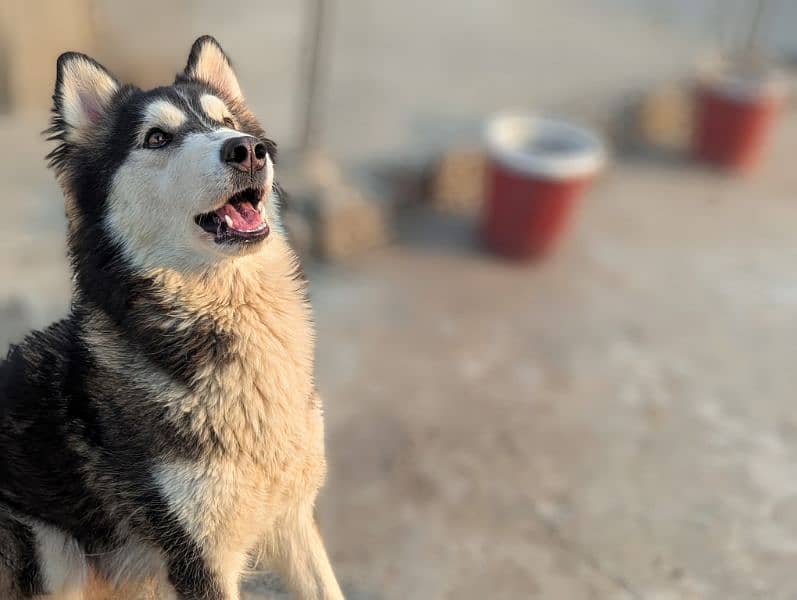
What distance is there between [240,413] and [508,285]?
373 centimetres

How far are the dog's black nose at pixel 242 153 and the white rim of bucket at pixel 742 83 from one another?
6.33m

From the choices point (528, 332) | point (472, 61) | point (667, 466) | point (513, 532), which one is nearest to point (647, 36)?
point (472, 61)

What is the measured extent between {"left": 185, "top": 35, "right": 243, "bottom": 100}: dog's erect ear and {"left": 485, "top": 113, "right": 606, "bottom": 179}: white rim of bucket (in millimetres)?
3284

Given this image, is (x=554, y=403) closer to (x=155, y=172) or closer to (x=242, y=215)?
(x=242, y=215)

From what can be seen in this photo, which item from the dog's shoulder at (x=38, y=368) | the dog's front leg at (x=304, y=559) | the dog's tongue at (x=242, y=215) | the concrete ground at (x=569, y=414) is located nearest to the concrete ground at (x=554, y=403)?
the concrete ground at (x=569, y=414)

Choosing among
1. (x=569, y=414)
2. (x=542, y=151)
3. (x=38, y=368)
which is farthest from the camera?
(x=542, y=151)

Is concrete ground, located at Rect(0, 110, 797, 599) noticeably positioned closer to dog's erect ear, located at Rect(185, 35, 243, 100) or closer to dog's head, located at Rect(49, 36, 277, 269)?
dog's head, located at Rect(49, 36, 277, 269)

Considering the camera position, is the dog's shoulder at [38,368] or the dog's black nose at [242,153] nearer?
the dog's black nose at [242,153]

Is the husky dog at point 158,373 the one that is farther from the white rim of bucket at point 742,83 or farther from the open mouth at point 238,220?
the white rim of bucket at point 742,83

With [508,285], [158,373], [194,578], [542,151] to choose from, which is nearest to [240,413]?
[158,373]

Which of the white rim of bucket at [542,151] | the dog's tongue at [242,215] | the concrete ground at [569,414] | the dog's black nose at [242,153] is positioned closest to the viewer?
the dog's black nose at [242,153]

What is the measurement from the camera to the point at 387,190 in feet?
19.9

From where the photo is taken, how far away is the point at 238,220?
2.10m

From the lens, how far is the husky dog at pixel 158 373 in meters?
2.06
